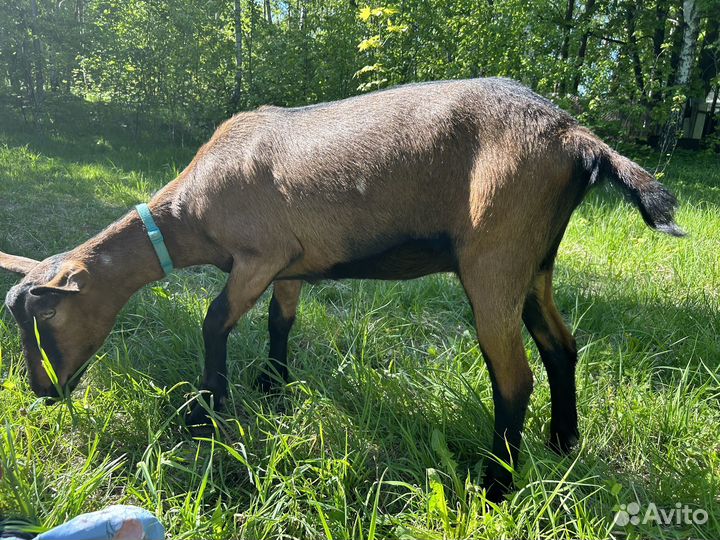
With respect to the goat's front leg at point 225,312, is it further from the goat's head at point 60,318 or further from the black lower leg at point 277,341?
the goat's head at point 60,318

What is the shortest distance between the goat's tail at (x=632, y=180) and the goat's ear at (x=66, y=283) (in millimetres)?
2168

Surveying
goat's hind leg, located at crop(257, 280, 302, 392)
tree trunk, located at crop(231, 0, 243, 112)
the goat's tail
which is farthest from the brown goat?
tree trunk, located at crop(231, 0, 243, 112)

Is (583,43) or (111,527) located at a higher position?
(583,43)

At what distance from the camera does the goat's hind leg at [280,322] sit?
2.96 metres

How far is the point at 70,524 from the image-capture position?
1643mm

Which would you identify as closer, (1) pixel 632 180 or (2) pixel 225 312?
(1) pixel 632 180

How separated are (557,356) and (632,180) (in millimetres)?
853

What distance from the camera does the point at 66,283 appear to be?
96.9 inches

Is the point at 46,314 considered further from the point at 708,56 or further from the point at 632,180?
the point at 708,56

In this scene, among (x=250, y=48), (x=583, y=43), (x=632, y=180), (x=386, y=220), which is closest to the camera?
(x=632, y=180)

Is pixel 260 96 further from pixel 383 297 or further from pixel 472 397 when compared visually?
pixel 472 397

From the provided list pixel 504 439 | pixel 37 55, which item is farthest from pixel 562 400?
pixel 37 55

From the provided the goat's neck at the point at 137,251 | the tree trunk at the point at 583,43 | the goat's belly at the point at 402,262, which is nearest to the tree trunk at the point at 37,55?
the tree trunk at the point at 583,43

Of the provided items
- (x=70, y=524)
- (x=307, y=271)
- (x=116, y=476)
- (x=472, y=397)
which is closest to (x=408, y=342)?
(x=472, y=397)
